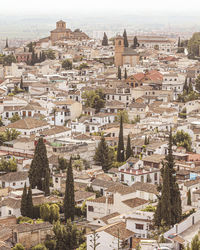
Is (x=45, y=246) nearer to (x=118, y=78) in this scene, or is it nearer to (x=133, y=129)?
(x=133, y=129)

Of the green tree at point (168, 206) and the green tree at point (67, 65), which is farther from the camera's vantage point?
the green tree at point (67, 65)

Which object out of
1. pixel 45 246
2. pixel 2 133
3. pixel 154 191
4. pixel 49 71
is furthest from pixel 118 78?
pixel 45 246

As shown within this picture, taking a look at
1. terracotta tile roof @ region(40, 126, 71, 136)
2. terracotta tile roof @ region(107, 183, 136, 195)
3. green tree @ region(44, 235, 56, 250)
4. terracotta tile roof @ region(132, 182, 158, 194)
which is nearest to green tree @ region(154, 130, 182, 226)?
terracotta tile roof @ region(107, 183, 136, 195)

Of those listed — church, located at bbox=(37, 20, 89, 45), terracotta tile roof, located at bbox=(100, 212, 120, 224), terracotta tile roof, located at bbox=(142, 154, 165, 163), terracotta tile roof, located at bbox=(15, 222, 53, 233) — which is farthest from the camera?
church, located at bbox=(37, 20, 89, 45)

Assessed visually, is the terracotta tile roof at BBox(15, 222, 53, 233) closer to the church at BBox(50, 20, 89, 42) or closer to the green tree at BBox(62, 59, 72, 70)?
the green tree at BBox(62, 59, 72, 70)

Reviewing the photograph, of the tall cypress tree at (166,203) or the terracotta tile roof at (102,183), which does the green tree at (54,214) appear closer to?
the terracotta tile roof at (102,183)

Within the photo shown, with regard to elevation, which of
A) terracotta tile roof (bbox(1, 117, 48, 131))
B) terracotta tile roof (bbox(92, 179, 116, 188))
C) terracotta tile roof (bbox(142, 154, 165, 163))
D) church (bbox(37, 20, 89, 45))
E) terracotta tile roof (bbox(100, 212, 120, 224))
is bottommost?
terracotta tile roof (bbox(92, 179, 116, 188))

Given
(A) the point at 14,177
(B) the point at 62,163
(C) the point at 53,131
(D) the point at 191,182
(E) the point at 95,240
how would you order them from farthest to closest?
(C) the point at 53,131 < (B) the point at 62,163 < (A) the point at 14,177 < (D) the point at 191,182 < (E) the point at 95,240

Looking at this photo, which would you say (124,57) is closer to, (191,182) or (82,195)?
(191,182)

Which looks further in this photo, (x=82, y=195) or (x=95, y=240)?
(x=82, y=195)

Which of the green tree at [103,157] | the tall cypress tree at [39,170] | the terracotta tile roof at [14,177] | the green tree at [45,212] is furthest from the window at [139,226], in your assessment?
the green tree at [103,157]

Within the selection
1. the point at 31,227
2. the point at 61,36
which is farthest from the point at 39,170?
the point at 61,36
